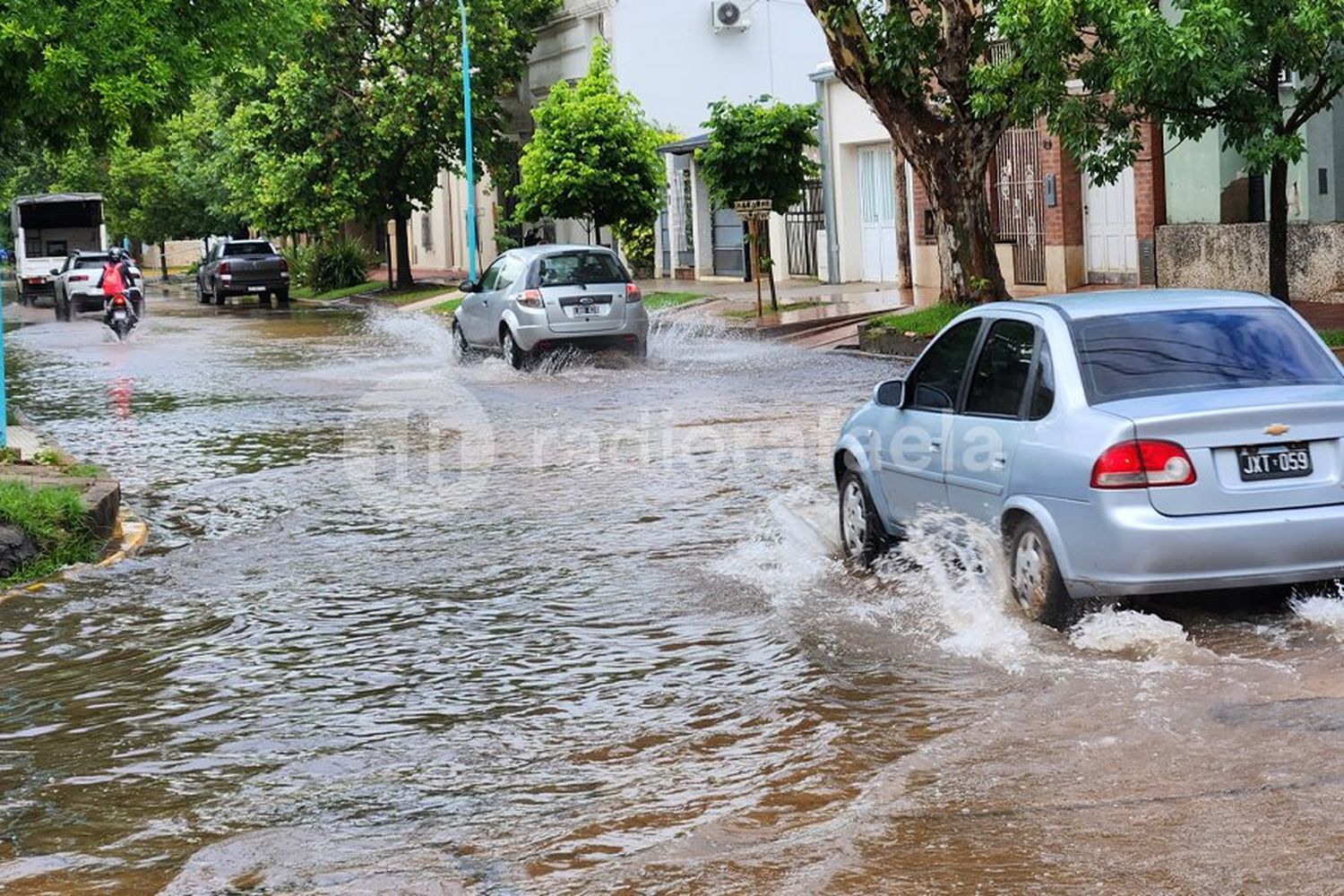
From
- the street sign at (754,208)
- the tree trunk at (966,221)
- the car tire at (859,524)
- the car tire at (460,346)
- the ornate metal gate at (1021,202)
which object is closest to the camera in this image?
the car tire at (859,524)

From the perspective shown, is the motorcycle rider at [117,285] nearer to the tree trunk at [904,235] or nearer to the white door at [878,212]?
the tree trunk at [904,235]

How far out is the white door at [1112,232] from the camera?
28.8m

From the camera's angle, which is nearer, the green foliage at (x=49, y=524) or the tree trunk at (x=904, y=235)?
the green foliage at (x=49, y=524)

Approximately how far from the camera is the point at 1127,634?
26.2 ft

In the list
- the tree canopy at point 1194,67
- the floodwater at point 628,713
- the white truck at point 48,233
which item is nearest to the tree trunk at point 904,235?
the tree canopy at point 1194,67

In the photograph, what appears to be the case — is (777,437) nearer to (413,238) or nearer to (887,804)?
(887,804)

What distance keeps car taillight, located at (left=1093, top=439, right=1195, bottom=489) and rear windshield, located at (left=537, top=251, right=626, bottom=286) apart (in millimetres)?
16518

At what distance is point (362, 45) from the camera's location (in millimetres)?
47906

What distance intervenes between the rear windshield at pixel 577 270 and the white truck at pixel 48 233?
33872mm

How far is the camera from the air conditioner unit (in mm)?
46344

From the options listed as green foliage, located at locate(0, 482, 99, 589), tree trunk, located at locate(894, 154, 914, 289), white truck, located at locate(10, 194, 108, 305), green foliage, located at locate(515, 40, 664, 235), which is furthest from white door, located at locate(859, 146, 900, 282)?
green foliage, located at locate(0, 482, 99, 589)

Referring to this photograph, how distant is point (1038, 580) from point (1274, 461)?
107 centimetres

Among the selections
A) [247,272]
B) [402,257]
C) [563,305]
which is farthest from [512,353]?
[247,272]

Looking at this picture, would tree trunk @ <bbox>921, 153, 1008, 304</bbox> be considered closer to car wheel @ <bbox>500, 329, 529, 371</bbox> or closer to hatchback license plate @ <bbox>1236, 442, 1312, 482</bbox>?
car wheel @ <bbox>500, 329, 529, 371</bbox>
